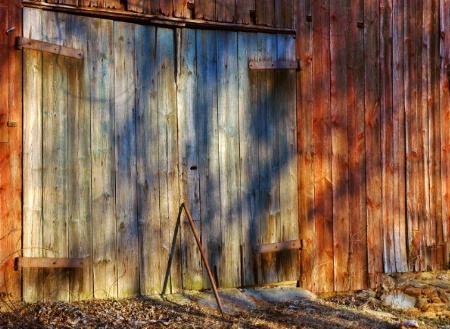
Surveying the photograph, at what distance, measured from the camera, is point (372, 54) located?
21.9ft

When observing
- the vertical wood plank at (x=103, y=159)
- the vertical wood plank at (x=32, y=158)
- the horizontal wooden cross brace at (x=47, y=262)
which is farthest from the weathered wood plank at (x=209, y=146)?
the vertical wood plank at (x=32, y=158)

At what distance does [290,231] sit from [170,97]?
191 centimetres

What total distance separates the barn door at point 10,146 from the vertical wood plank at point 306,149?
2.85 m

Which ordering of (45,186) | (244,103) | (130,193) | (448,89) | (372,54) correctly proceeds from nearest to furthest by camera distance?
(45,186), (130,193), (244,103), (372,54), (448,89)

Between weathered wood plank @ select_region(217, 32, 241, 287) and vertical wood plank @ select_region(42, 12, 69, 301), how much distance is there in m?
1.55

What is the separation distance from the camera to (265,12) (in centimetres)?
616

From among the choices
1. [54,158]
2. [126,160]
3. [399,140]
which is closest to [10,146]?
[54,158]

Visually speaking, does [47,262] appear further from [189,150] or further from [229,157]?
[229,157]

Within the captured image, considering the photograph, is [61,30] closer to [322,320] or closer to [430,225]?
[322,320]

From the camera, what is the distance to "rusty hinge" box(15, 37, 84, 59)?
5.15 metres

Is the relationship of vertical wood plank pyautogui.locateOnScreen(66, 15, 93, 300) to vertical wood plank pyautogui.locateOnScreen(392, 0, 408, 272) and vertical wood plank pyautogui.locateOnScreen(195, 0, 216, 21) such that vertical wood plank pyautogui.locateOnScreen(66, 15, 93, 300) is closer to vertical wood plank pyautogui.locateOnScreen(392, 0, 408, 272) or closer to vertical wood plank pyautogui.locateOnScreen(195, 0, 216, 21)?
vertical wood plank pyautogui.locateOnScreen(195, 0, 216, 21)

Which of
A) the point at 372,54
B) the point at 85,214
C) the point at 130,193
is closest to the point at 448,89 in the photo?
the point at 372,54

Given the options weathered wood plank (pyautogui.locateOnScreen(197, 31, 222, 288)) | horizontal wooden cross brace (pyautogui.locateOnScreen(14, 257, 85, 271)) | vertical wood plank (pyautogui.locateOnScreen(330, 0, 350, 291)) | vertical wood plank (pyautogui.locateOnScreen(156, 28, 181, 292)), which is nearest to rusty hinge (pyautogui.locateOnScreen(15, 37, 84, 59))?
vertical wood plank (pyautogui.locateOnScreen(156, 28, 181, 292))

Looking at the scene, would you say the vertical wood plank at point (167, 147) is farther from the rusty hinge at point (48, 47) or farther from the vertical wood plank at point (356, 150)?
the vertical wood plank at point (356, 150)
